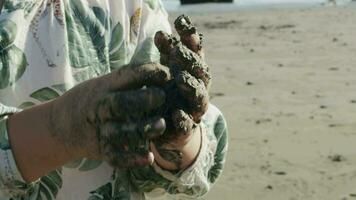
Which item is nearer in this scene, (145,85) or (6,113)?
(145,85)

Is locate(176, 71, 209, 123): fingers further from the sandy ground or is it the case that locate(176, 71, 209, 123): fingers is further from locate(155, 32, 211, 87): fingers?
the sandy ground

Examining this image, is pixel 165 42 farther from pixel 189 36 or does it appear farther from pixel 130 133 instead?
pixel 130 133

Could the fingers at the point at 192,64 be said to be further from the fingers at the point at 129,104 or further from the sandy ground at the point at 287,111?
the sandy ground at the point at 287,111

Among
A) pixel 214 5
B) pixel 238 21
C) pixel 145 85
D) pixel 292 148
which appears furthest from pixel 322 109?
pixel 214 5

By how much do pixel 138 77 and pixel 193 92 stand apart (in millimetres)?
123

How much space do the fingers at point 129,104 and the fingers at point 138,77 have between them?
0.07 feet

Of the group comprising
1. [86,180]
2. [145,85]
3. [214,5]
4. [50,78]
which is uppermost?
[145,85]

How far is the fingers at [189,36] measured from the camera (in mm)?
1834

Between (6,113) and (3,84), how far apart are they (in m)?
0.20

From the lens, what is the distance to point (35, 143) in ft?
5.84

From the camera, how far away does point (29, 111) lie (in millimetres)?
1786

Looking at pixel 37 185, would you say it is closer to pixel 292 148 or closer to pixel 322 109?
pixel 292 148

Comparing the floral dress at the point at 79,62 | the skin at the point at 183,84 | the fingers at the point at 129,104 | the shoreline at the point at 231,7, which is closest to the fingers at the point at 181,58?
the skin at the point at 183,84

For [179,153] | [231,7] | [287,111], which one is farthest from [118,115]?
[231,7]
